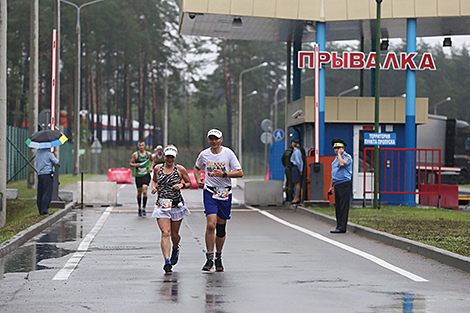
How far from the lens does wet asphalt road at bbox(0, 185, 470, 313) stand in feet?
25.6

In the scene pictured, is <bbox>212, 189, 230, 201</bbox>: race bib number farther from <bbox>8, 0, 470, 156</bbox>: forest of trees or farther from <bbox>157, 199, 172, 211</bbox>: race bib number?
<bbox>8, 0, 470, 156</bbox>: forest of trees

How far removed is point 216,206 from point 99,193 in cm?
1463

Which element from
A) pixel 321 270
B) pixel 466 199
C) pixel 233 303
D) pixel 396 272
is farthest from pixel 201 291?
pixel 466 199

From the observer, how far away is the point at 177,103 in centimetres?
8256

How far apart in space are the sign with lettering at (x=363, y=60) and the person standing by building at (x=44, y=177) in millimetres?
8379

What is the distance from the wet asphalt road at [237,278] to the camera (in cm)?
781

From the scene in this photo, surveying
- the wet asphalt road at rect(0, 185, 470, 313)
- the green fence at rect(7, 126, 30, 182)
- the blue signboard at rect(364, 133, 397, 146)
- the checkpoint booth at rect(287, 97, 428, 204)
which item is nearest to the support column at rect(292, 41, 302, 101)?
the checkpoint booth at rect(287, 97, 428, 204)

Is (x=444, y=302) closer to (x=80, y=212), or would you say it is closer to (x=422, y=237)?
(x=422, y=237)

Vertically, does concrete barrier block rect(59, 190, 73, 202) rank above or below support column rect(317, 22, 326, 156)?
below

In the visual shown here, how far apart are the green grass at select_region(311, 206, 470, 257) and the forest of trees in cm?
4417

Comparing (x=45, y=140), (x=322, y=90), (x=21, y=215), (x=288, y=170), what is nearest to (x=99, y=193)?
(x=21, y=215)

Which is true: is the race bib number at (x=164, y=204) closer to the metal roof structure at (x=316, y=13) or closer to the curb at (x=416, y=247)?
the curb at (x=416, y=247)

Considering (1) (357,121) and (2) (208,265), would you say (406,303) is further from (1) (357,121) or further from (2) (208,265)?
(1) (357,121)

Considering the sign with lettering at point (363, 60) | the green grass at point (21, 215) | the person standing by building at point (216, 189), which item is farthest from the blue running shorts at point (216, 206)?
the sign with lettering at point (363, 60)
